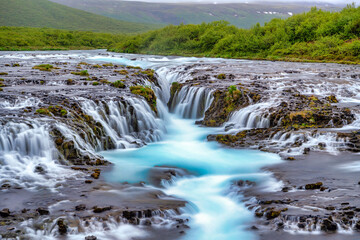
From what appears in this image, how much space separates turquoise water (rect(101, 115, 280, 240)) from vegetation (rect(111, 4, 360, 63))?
30166 millimetres

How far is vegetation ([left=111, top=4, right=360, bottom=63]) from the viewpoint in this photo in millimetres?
46406

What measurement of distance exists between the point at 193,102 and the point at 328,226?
591 inches

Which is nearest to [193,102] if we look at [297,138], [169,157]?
→ [169,157]

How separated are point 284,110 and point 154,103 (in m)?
7.24

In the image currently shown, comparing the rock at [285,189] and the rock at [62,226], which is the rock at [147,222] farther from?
the rock at [285,189]

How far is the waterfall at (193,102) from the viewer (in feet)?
70.7

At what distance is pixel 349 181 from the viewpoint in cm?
1031

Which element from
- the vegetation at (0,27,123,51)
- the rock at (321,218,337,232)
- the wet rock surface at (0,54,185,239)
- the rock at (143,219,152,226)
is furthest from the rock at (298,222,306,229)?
the vegetation at (0,27,123,51)

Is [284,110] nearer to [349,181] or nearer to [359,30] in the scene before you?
[349,181]

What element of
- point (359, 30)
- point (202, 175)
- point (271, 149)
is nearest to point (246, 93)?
point (271, 149)

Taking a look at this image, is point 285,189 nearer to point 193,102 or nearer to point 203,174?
point 203,174

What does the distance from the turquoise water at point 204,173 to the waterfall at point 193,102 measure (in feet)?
11.0

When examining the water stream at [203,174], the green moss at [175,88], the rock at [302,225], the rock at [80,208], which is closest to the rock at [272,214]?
the water stream at [203,174]

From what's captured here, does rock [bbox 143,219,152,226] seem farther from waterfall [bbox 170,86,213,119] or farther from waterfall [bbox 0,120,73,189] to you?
waterfall [bbox 170,86,213,119]
